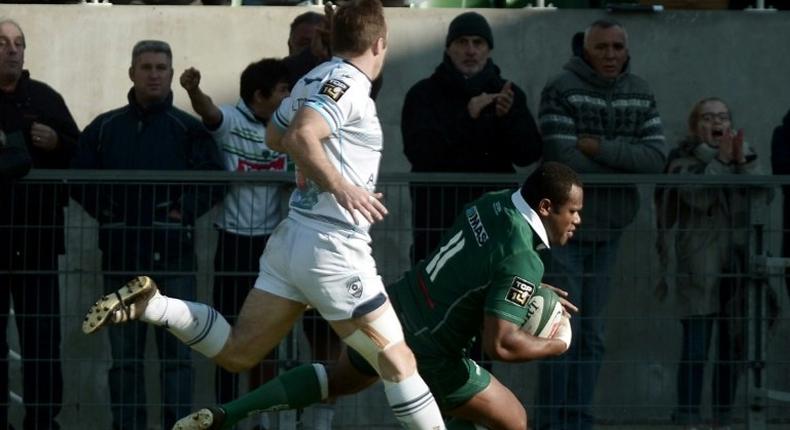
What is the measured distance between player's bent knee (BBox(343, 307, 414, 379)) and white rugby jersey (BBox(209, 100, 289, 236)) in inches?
61.0

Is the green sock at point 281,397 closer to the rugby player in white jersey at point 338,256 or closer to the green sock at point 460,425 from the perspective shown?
the rugby player in white jersey at point 338,256

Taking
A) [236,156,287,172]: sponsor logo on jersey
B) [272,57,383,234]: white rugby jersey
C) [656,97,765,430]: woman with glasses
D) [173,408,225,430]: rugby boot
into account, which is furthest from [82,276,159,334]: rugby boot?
[656,97,765,430]: woman with glasses

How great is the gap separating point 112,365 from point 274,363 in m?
0.86

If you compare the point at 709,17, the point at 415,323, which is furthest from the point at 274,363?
the point at 709,17

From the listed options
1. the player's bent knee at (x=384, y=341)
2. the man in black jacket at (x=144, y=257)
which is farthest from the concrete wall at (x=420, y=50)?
the player's bent knee at (x=384, y=341)

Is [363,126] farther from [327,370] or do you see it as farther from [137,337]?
[137,337]

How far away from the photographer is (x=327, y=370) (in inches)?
333

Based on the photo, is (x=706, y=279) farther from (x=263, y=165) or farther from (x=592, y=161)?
(x=263, y=165)

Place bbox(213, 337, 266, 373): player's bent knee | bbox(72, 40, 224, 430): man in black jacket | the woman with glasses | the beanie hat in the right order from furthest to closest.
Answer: the beanie hat
the woman with glasses
bbox(72, 40, 224, 430): man in black jacket
bbox(213, 337, 266, 373): player's bent knee

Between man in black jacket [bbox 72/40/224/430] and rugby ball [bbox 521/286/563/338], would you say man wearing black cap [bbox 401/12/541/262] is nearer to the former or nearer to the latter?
man in black jacket [bbox 72/40/224/430]

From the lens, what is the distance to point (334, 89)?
304 inches

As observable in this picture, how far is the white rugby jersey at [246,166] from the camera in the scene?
9258 millimetres

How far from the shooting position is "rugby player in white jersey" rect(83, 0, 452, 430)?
7.81m

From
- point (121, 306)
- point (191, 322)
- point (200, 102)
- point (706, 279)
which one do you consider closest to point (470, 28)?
point (200, 102)
